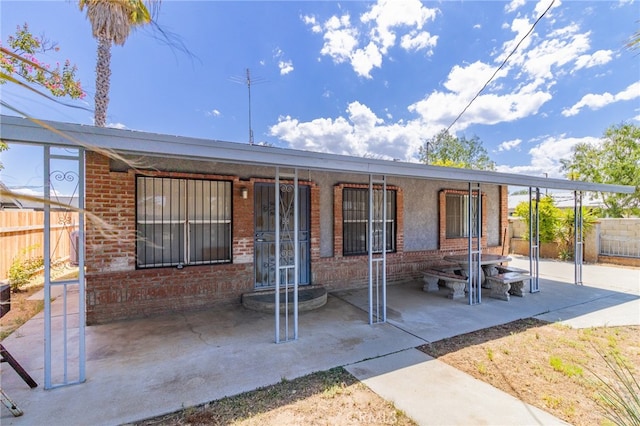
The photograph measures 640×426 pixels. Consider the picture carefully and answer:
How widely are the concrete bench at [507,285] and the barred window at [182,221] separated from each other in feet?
18.8

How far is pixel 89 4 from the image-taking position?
843 cm

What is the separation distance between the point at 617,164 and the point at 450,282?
19.4 m

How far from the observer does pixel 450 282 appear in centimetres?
680

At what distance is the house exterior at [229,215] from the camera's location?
3830mm

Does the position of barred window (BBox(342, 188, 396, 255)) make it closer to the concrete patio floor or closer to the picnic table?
the concrete patio floor

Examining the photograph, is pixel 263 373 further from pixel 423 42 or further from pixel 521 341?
pixel 423 42

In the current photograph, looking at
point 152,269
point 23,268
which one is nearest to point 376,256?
point 152,269

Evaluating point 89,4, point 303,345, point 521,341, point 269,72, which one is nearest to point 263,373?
point 303,345

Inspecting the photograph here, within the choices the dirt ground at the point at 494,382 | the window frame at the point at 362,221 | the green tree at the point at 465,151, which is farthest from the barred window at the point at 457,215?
the green tree at the point at 465,151

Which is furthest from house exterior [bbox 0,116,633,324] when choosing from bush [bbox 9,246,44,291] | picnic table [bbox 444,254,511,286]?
bush [bbox 9,246,44,291]

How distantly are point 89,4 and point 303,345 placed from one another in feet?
34.6

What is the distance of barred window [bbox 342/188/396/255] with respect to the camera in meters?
7.30

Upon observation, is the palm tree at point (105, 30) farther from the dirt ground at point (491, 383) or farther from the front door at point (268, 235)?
the dirt ground at point (491, 383)

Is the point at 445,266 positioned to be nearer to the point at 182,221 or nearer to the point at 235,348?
the point at 235,348
